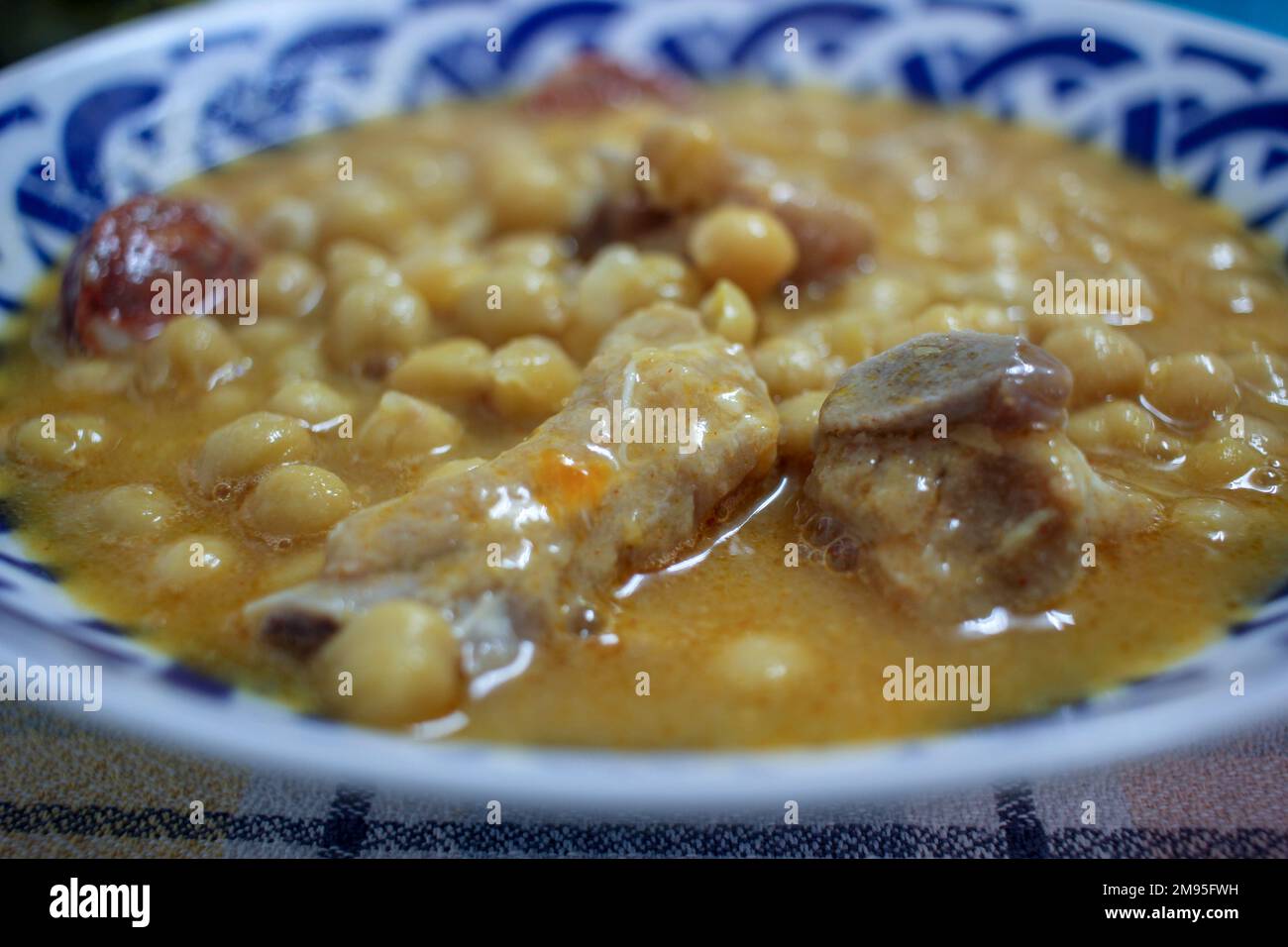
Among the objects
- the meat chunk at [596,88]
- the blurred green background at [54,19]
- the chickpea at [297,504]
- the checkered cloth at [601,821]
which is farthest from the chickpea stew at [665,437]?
the blurred green background at [54,19]

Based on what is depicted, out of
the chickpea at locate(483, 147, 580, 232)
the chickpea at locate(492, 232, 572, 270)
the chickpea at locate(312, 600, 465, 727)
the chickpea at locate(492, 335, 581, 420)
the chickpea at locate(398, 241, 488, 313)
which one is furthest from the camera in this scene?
the chickpea at locate(483, 147, 580, 232)

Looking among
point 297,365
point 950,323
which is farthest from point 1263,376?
point 297,365

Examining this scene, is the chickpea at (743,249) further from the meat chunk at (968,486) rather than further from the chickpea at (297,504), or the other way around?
the chickpea at (297,504)

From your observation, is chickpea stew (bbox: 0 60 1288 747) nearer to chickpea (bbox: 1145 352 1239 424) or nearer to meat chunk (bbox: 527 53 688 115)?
chickpea (bbox: 1145 352 1239 424)

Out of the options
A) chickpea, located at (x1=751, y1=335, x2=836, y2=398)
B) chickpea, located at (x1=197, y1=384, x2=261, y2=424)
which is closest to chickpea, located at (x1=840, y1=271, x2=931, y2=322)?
chickpea, located at (x1=751, y1=335, x2=836, y2=398)

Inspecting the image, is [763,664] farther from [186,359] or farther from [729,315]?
[186,359]

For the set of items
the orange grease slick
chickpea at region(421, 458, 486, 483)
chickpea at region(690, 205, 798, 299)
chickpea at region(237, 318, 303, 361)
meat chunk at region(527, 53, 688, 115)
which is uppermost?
meat chunk at region(527, 53, 688, 115)
